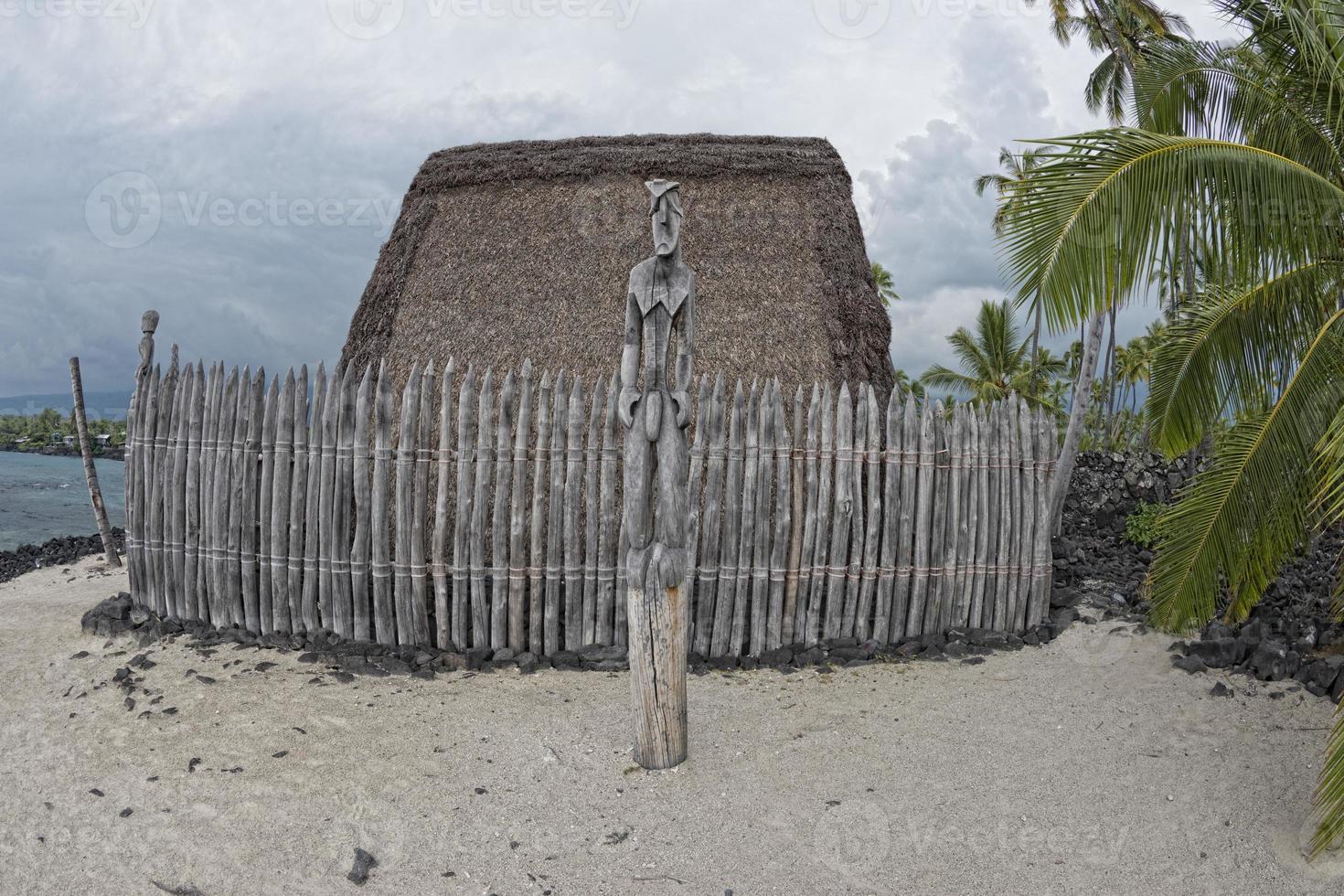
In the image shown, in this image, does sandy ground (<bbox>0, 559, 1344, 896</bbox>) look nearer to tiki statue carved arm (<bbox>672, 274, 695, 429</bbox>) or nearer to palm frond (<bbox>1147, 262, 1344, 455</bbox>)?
palm frond (<bbox>1147, 262, 1344, 455</bbox>)

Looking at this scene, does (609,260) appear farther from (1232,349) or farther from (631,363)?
(1232,349)

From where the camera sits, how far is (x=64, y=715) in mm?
5414

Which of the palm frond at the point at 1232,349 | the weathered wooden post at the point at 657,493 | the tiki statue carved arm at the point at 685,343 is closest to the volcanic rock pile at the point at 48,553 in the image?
the weathered wooden post at the point at 657,493

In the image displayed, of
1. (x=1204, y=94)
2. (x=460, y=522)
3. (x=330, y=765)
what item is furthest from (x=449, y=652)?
(x=1204, y=94)

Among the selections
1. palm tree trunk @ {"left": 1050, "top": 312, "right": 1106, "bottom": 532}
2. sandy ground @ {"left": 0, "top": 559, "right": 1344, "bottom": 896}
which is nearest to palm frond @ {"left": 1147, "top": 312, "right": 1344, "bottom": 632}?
sandy ground @ {"left": 0, "top": 559, "right": 1344, "bottom": 896}

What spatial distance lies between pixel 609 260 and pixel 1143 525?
6.48 meters

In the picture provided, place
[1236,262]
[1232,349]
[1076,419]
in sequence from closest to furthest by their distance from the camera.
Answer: [1236,262], [1232,349], [1076,419]

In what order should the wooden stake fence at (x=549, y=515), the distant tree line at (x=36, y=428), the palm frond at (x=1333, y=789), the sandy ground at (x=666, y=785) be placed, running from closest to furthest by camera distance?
the palm frond at (x=1333, y=789) → the sandy ground at (x=666, y=785) → the wooden stake fence at (x=549, y=515) → the distant tree line at (x=36, y=428)

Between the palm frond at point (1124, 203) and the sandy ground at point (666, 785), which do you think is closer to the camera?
the sandy ground at point (666, 785)

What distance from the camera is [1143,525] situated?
9164mm

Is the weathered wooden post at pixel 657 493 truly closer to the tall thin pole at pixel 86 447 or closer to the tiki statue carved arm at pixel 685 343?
the tiki statue carved arm at pixel 685 343

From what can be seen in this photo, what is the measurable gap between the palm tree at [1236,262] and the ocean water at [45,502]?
949 centimetres

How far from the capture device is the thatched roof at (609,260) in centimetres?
755

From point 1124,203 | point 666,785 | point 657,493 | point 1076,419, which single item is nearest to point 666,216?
point 657,493
